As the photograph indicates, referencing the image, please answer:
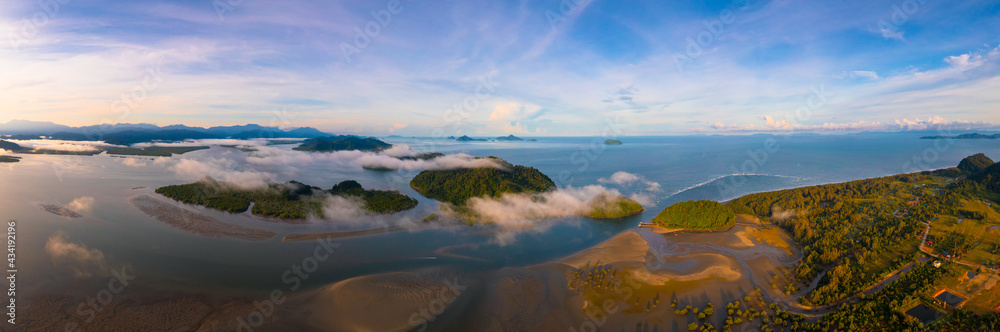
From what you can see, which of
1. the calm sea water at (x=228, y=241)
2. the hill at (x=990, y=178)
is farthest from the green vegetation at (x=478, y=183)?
the hill at (x=990, y=178)

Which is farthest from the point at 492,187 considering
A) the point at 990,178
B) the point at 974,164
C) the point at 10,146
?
the point at 10,146

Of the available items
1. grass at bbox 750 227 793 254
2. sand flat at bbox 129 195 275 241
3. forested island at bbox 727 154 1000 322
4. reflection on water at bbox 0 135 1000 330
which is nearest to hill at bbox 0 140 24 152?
reflection on water at bbox 0 135 1000 330

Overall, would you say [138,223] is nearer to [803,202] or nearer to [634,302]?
[634,302]

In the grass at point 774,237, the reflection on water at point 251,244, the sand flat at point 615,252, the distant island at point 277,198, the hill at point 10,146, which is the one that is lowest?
the grass at point 774,237

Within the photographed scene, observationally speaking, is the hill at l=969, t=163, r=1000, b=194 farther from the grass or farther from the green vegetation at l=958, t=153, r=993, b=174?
the grass

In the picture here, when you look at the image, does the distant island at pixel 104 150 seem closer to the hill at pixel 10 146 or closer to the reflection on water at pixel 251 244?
the hill at pixel 10 146

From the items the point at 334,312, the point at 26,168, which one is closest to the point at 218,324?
the point at 334,312
